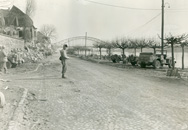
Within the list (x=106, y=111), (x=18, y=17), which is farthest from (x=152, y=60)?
(x=18, y=17)

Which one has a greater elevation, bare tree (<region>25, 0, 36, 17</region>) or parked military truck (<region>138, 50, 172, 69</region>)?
bare tree (<region>25, 0, 36, 17</region>)

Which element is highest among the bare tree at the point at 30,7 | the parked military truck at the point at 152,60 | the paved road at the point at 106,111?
the bare tree at the point at 30,7

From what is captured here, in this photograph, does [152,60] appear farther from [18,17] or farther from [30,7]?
[18,17]

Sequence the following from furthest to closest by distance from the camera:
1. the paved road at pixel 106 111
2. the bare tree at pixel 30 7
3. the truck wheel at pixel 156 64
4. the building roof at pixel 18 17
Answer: the building roof at pixel 18 17 < the bare tree at pixel 30 7 < the truck wheel at pixel 156 64 < the paved road at pixel 106 111

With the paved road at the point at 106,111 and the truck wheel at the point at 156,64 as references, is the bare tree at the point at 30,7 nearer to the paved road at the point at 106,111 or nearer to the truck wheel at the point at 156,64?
the truck wheel at the point at 156,64

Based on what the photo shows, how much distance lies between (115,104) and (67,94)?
7.93 feet

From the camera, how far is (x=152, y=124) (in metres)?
5.65

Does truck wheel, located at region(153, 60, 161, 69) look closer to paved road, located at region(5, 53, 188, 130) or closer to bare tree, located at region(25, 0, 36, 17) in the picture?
paved road, located at region(5, 53, 188, 130)

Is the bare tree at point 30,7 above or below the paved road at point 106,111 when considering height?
above

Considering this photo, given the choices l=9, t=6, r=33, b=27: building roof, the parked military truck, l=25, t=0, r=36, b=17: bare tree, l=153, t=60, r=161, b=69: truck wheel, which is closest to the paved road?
l=153, t=60, r=161, b=69: truck wheel

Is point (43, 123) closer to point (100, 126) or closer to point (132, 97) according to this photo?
point (100, 126)

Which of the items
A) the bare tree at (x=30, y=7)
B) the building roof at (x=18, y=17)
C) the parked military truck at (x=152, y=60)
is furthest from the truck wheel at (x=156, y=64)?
the building roof at (x=18, y=17)

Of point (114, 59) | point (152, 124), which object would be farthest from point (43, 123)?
point (114, 59)

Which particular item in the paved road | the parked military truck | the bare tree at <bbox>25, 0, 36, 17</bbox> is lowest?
the paved road
